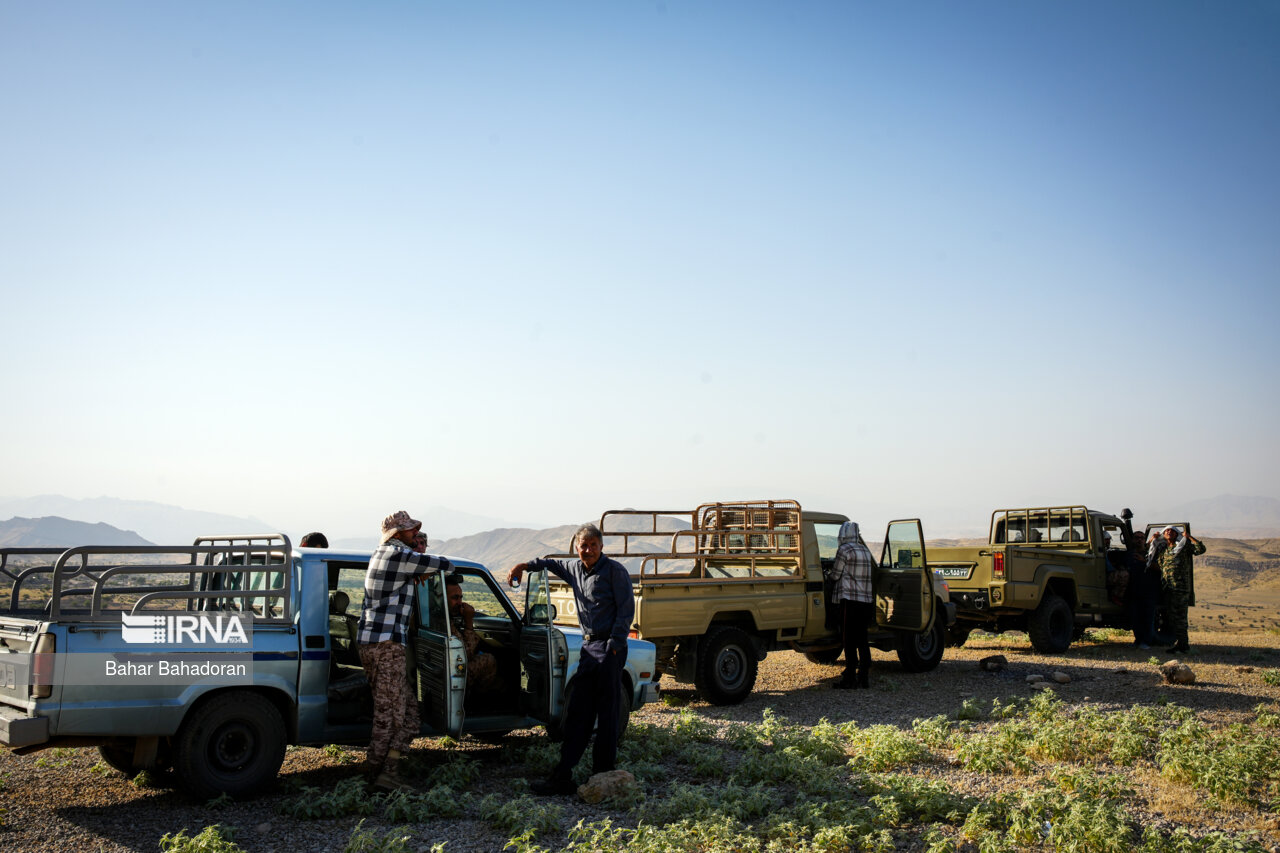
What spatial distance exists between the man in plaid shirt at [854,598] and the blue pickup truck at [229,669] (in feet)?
15.6

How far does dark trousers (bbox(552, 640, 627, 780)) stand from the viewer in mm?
6660

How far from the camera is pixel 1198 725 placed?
8117 mm

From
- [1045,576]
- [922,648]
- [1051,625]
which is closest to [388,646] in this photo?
[922,648]

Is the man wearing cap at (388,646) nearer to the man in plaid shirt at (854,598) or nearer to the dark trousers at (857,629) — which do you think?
the man in plaid shirt at (854,598)

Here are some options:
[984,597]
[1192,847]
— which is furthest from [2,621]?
[984,597]

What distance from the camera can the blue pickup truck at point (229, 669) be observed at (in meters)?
5.58

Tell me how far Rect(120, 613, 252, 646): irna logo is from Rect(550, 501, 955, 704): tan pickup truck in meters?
4.38

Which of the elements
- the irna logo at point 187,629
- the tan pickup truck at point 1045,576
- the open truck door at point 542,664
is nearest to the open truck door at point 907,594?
the tan pickup truck at point 1045,576

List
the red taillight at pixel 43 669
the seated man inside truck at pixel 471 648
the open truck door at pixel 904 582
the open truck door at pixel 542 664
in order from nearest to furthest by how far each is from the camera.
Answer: the red taillight at pixel 43 669
the open truck door at pixel 542 664
the seated man inside truck at pixel 471 648
the open truck door at pixel 904 582

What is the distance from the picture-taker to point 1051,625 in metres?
14.5

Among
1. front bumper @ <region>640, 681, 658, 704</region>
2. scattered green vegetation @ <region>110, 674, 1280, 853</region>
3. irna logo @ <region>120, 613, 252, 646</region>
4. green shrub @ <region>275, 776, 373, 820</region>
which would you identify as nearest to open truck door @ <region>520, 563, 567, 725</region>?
scattered green vegetation @ <region>110, 674, 1280, 853</region>

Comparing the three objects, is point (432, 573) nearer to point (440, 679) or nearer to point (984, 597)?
point (440, 679)

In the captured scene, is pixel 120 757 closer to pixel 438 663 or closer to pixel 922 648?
pixel 438 663

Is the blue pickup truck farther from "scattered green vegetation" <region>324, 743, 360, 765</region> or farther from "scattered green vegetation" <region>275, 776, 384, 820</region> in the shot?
"scattered green vegetation" <region>324, 743, 360, 765</region>
